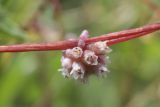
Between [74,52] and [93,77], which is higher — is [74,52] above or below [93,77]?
below

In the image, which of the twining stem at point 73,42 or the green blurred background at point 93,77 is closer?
the twining stem at point 73,42

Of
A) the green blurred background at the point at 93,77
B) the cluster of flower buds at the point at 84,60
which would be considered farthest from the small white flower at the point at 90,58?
the green blurred background at the point at 93,77

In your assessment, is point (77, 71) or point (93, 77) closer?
point (77, 71)

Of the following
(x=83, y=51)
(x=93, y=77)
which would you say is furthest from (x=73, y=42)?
(x=93, y=77)

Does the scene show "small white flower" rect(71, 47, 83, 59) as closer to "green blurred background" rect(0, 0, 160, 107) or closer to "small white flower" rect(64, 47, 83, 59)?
"small white flower" rect(64, 47, 83, 59)

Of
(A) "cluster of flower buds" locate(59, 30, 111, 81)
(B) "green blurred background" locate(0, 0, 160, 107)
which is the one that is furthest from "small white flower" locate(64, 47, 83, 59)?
(B) "green blurred background" locate(0, 0, 160, 107)

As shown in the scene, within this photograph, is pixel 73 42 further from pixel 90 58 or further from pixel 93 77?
pixel 93 77

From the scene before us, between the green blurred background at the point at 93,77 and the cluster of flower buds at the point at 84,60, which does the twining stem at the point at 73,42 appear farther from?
the green blurred background at the point at 93,77

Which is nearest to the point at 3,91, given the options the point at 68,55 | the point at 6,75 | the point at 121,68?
the point at 6,75

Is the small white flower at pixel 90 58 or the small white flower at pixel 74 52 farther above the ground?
the small white flower at pixel 74 52
